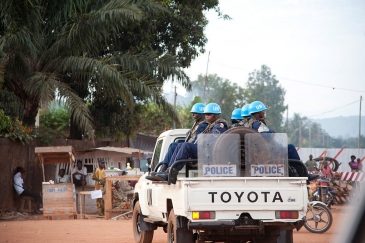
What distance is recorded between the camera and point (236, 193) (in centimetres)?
750

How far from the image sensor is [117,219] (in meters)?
18.0

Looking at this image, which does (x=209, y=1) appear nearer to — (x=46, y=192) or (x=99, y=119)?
(x=99, y=119)

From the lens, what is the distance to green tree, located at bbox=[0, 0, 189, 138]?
18406 millimetres

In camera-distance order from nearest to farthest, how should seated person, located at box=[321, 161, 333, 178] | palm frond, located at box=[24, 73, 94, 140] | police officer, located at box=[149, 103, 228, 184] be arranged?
police officer, located at box=[149, 103, 228, 184]
palm frond, located at box=[24, 73, 94, 140]
seated person, located at box=[321, 161, 333, 178]

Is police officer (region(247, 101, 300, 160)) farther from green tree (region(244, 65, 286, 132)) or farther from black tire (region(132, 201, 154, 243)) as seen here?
green tree (region(244, 65, 286, 132))

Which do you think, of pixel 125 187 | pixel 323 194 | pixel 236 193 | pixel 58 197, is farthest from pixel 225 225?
pixel 323 194

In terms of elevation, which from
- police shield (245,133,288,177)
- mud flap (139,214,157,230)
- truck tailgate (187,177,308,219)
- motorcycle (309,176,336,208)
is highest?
police shield (245,133,288,177)

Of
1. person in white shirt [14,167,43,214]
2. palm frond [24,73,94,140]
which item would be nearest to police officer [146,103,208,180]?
palm frond [24,73,94,140]

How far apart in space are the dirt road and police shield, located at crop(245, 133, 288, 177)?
11.3 ft

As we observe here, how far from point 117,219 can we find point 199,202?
11.0 meters

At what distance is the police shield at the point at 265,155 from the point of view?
789cm

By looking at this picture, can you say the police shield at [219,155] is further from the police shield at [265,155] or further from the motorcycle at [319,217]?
the motorcycle at [319,217]

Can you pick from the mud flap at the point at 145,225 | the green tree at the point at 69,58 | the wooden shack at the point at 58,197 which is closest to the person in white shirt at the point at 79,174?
the green tree at the point at 69,58

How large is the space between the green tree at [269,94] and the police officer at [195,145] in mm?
69909
